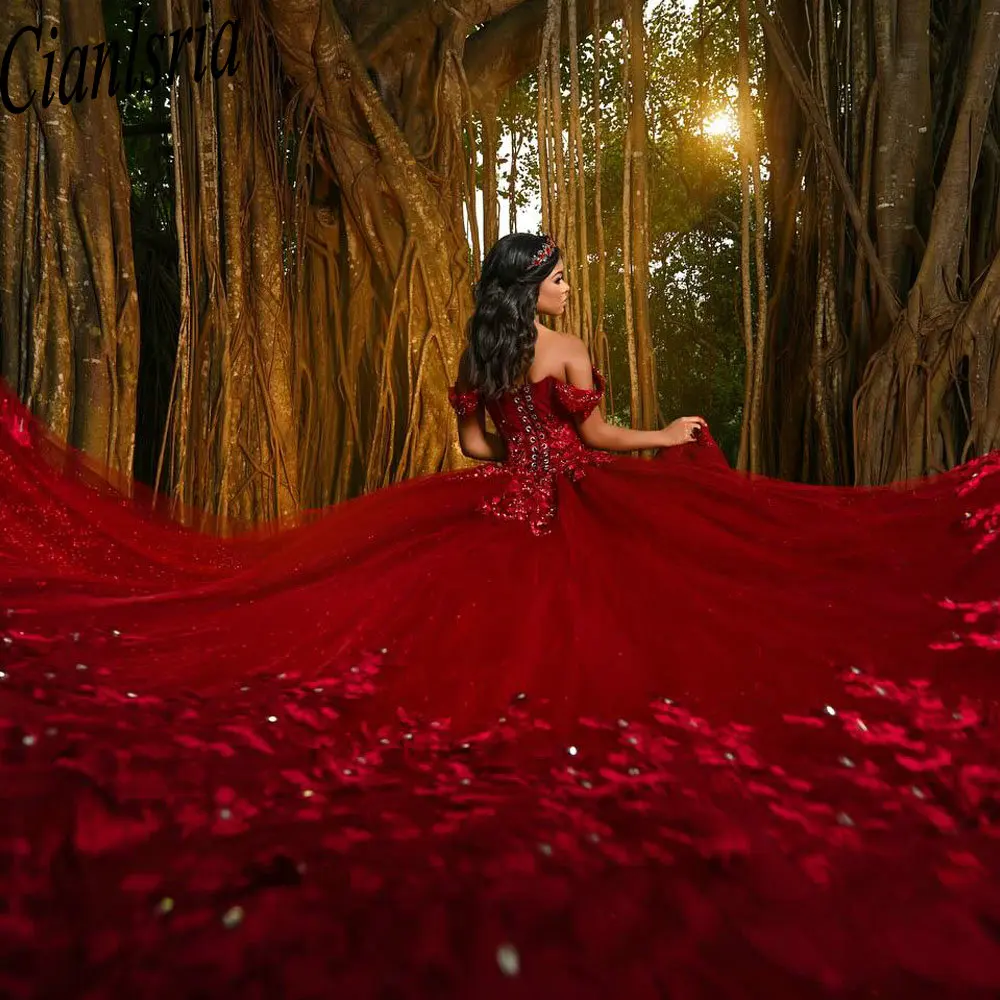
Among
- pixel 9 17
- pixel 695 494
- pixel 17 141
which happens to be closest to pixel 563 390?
pixel 695 494

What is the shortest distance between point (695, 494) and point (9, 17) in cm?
224

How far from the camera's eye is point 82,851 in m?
0.80

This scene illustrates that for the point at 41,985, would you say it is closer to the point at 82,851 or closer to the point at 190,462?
the point at 82,851

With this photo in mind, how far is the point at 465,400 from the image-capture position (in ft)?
6.20

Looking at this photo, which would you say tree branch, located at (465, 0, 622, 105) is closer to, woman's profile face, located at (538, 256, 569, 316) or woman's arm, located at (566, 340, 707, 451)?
woman's profile face, located at (538, 256, 569, 316)

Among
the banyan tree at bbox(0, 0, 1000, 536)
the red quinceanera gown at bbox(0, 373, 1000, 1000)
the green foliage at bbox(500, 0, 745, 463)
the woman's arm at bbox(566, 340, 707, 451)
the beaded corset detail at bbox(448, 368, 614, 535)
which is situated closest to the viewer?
the red quinceanera gown at bbox(0, 373, 1000, 1000)

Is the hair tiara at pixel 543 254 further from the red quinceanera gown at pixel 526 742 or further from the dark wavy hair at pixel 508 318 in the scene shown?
the red quinceanera gown at pixel 526 742

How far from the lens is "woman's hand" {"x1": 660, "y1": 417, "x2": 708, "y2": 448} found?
1.82 meters

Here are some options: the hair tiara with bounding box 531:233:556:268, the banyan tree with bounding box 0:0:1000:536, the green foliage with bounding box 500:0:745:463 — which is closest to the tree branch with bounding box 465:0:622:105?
the banyan tree with bounding box 0:0:1000:536

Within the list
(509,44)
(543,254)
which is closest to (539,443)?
(543,254)

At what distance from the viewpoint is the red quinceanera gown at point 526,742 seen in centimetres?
69

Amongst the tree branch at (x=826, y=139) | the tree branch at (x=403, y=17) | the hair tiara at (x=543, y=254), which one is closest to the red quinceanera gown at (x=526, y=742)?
the hair tiara at (x=543, y=254)

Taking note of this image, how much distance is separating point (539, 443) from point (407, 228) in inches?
61.9

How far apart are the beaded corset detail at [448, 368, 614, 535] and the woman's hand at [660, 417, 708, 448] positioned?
0.41 ft
